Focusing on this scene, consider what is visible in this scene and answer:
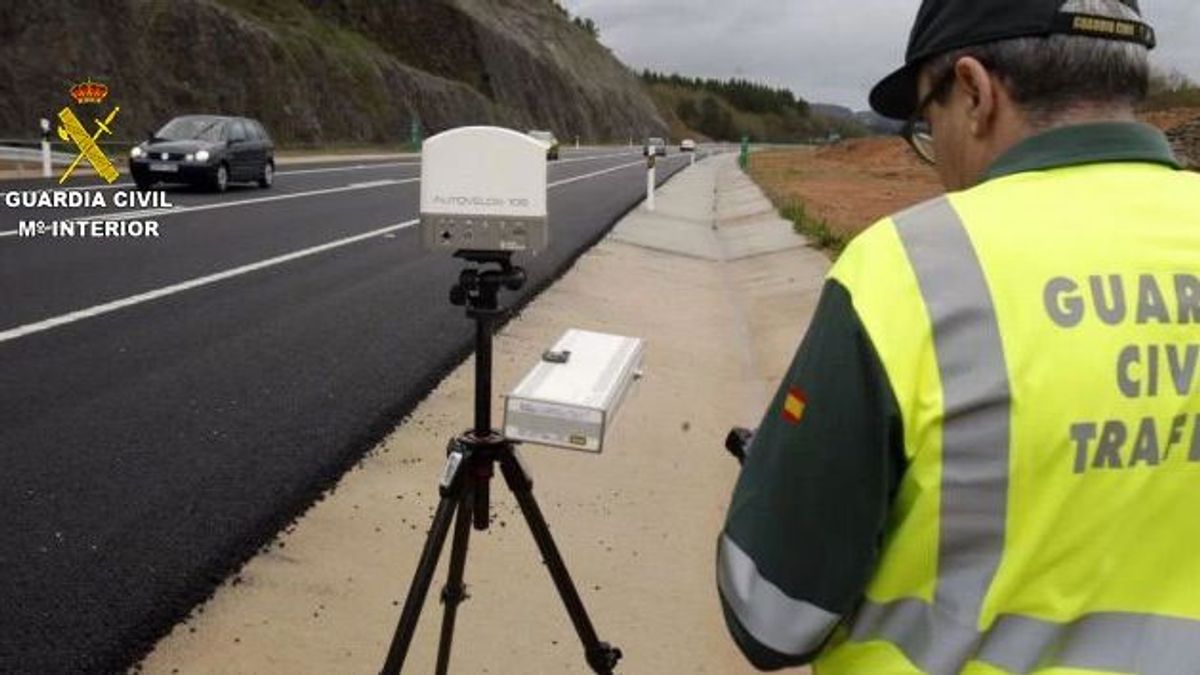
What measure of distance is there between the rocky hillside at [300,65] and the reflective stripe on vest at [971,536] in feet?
106

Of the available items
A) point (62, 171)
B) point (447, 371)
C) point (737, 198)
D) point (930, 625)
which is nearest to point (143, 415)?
point (447, 371)

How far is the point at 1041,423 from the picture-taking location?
1299 mm

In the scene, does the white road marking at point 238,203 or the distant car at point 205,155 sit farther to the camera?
the distant car at point 205,155

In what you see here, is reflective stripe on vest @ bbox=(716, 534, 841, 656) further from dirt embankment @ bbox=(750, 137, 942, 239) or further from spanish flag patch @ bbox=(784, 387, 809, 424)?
dirt embankment @ bbox=(750, 137, 942, 239)

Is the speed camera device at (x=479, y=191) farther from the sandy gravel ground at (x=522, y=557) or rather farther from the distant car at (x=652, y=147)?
the distant car at (x=652, y=147)

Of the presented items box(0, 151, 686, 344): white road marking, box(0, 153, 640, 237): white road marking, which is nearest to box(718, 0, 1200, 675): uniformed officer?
box(0, 151, 686, 344): white road marking

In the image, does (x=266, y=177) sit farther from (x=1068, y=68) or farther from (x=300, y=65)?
(x=300, y=65)

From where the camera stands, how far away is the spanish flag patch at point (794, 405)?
136 centimetres

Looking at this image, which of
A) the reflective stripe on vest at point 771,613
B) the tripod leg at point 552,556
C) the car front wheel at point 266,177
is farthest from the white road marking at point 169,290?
the car front wheel at point 266,177

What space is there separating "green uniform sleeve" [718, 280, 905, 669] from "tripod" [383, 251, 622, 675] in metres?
1.24

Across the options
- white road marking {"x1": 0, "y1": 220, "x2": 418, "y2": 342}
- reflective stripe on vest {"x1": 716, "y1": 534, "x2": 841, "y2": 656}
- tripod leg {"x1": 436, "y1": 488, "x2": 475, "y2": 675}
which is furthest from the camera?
white road marking {"x1": 0, "y1": 220, "x2": 418, "y2": 342}

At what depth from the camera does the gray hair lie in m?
1.42

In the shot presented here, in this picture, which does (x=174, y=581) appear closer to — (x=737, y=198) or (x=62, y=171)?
(x=62, y=171)

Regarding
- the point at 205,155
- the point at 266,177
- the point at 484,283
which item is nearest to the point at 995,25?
the point at 484,283
